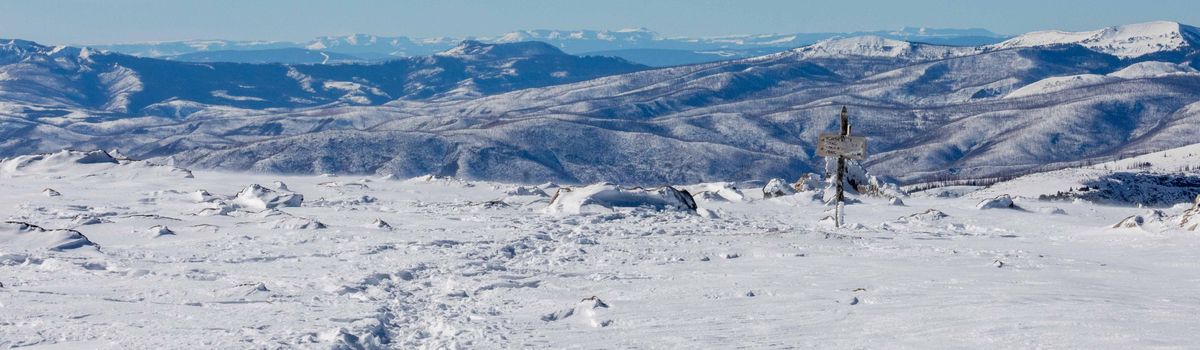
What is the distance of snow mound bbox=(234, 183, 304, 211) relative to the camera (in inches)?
1270

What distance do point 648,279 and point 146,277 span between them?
27.4 feet

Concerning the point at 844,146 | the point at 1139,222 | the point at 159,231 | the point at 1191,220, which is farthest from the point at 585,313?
the point at 1139,222

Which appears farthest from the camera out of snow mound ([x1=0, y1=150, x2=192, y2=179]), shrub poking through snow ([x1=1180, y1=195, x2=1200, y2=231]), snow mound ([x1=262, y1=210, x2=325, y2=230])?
snow mound ([x1=0, y1=150, x2=192, y2=179])

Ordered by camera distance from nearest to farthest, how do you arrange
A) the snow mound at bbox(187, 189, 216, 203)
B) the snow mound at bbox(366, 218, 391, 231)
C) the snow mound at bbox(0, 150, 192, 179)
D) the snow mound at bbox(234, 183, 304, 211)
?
the snow mound at bbox(366, 218, 391, 231) < the snow mound at bbox(234, 183, 304, 211) < the snow mound at bbox(187, 189, 216, 203) < the snow mound at bbox(0, 150, 192, 179)

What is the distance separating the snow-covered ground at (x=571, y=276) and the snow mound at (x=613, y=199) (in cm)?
11

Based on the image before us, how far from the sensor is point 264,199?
1287 inches

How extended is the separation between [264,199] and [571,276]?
16.3 meters

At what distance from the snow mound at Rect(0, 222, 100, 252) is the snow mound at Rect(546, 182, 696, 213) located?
13.3m

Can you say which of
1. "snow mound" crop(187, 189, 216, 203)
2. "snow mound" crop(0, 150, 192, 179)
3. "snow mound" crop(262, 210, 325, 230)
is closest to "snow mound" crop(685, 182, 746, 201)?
"snow mound" crop(262, 210, 325, 230)

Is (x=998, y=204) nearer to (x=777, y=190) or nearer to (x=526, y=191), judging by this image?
(x=777, y=190)

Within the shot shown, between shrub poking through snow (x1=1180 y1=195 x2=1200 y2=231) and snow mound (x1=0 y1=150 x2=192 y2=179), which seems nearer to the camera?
shrub poking through snow (x1=1180 y1=195 x2=1200 y2=231)

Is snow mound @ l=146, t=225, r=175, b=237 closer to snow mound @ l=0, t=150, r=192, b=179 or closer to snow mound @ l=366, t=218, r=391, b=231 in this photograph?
snow mound @ l=366, t=218, r=391, b=231

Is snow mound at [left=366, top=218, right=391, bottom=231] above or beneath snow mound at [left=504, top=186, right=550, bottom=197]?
above

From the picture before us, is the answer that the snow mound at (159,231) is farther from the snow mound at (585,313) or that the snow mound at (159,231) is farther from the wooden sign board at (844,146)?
the wooden sign board at (844,146)
